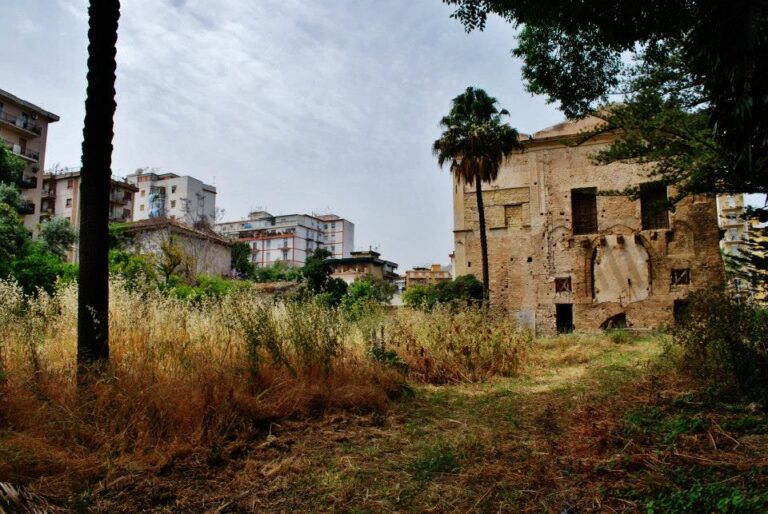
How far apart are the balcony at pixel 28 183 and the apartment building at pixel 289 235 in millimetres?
31620

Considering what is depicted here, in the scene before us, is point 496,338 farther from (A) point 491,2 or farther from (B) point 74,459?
(B) point 74,459

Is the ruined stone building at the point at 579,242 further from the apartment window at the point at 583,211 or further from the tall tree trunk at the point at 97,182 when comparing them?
the tall tree trunk at the point at 97,182

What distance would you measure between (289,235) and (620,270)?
57.2m

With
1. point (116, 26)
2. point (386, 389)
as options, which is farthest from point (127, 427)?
point (116, 26)

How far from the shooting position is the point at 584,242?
75.5ft

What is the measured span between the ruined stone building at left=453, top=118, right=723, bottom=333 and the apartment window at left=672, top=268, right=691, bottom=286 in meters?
0.04

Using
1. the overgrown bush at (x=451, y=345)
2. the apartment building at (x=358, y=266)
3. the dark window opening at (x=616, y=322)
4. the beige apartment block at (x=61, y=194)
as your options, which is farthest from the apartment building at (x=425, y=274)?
the overgrown bush at (x=451, y=345)

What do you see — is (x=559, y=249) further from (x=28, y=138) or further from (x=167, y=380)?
(x=28, y=138)

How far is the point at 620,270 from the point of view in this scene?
22375mm

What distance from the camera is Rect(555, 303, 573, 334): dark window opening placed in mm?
23312

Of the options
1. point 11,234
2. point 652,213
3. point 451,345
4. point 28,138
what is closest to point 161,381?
point 451,345

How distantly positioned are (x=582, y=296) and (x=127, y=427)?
73.9ft

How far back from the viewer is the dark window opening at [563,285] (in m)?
23.2

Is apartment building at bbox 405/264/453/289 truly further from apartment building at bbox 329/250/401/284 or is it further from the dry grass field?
the dry grass field
